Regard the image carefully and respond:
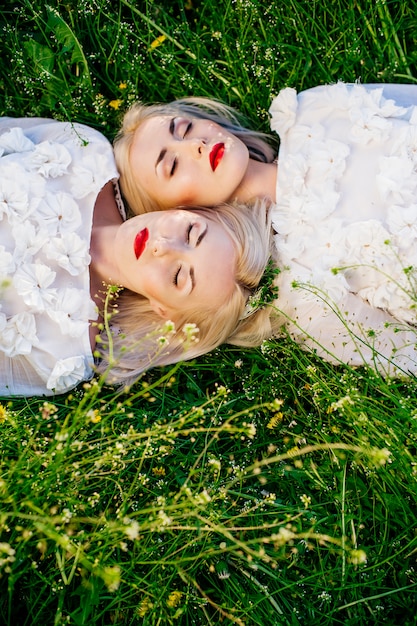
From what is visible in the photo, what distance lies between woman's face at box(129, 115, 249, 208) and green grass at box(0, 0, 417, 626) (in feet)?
1.32

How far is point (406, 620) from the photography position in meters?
2.33

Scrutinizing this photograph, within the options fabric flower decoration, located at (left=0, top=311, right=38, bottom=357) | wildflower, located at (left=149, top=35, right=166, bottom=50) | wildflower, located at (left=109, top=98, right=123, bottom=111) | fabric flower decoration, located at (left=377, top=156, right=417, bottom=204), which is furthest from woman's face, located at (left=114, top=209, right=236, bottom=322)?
wildflower, located at (left=149, top=35, right=166, bottom=50)

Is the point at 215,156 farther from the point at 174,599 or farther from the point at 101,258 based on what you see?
the point at 174,599

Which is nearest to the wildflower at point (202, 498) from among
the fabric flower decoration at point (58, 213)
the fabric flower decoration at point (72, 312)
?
the fabric flower decoration at point (72, 312)

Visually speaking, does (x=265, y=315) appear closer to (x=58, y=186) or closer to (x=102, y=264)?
(x=102, y=264)

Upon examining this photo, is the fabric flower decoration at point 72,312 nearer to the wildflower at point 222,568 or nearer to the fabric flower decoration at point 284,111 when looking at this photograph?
the wildflower at point 222,568

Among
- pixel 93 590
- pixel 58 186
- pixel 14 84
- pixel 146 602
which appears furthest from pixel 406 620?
pixel 14 84

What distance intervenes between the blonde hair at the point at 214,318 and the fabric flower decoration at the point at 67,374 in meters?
0.12

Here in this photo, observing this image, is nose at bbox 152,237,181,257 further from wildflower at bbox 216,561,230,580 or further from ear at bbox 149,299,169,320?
wildflower at bbox 216,561,230,580

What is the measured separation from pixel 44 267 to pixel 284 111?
1.30 m

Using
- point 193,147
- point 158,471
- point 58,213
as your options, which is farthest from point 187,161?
point 158,471

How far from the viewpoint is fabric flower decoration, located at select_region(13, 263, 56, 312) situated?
265cm

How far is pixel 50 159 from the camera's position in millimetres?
2840

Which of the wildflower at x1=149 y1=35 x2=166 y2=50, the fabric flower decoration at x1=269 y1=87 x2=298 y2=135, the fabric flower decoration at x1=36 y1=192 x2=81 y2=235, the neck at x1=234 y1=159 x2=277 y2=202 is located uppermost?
the wildflower at x1=149 y1=35 x2=166 y2=50
